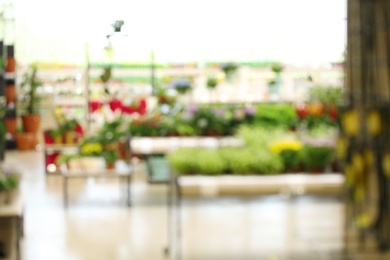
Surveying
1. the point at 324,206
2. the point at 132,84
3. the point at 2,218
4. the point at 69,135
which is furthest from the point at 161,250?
the point at 132,84

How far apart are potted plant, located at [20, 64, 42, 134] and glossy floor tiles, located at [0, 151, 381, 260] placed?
11.4 ft

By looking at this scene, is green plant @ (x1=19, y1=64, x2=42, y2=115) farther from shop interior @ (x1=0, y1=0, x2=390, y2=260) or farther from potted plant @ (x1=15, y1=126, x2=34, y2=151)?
potted plant @ (x1=15, y1=126, x2=34, y2=151)

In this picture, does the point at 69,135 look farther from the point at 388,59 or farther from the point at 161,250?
the point at 388,59

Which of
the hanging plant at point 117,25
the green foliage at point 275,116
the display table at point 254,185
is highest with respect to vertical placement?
the hanging plant at point 117,25

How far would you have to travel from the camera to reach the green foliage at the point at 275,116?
9008 mm

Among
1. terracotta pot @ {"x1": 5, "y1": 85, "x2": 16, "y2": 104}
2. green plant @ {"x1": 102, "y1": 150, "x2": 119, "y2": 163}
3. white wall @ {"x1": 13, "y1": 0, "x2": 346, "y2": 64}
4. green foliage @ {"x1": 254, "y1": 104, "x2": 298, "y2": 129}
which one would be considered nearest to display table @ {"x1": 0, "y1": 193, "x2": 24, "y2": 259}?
green plant @ {"x1": 102, "y1": 150, "x2": 119, "y2": 163}

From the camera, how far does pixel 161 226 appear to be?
749 centimetres

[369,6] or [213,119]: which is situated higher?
[369,6]

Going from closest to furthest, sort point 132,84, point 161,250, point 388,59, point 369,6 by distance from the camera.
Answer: point 369,6 < point 388,59 < point 161,250 < point 132,84

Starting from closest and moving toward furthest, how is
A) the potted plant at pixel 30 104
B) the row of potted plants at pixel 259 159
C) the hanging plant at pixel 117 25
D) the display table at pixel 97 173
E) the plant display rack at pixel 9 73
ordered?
the hanging plant at pixel 117 25, the row of potted plants at pixel 259 159, the display table at pixel 97 173, the plant display rack at pixel 9 73, the potted plant at pixel 30 104

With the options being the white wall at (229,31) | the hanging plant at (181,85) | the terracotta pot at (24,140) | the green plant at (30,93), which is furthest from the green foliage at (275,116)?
the terracotta pot at (24,140)

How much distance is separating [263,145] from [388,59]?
6.45ft

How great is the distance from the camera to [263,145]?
19.9 ft

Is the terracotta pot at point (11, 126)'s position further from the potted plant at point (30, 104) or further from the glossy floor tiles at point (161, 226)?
the glossy floor tiles at point (161, 226)
